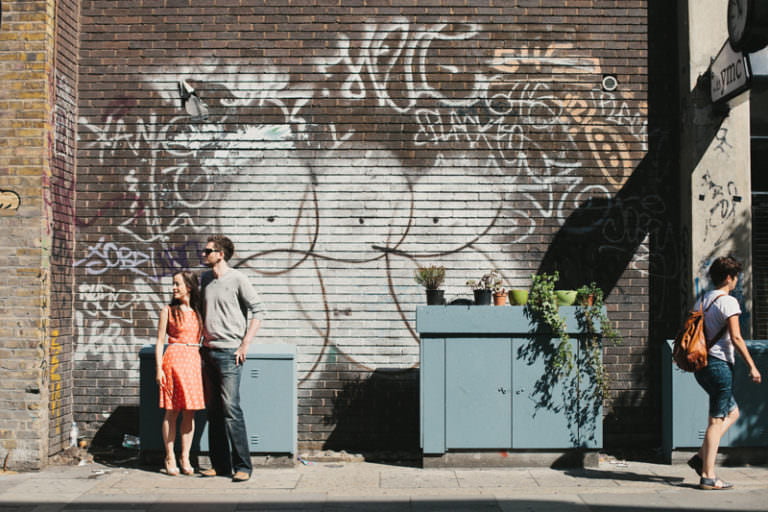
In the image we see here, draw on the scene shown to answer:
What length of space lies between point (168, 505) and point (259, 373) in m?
1.57

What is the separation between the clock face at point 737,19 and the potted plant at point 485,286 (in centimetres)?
321

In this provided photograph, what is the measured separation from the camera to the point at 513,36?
26.3ft

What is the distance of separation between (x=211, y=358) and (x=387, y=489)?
2.01m

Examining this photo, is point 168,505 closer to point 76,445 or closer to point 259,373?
point 259,373

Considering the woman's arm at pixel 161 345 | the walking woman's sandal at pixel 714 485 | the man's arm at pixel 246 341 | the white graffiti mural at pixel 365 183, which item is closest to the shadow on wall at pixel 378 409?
the white graffiti mural at pixel 365 183

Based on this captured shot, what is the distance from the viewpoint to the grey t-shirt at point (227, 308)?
6.72m

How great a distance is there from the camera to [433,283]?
730 cm

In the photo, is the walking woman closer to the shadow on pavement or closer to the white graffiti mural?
the shadow on pavement

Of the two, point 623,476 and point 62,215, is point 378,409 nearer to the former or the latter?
point 623,476

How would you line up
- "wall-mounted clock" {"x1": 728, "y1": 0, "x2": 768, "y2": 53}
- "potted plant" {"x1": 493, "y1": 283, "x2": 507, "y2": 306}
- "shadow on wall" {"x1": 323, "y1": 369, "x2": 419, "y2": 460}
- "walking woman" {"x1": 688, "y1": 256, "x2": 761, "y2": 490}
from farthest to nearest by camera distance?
1. "shadow on wall" {"x1": 323, "y1": 369, "x2": 419, "y2": 460}
2. "potted plant" {"x1": 493, "y1": 283, "x2": 507, "y2": 306}
3. "wall-mounted clock" {"x1": 728, "y1": 0, "x2": 768, "y2": 53}
4. "walking woman" {"x1": 688, "y1": 256, "x2": 761, "y2": 490}

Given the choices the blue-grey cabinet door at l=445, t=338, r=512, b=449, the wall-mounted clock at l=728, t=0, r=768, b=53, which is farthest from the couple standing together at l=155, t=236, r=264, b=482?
the wall-mounted clock at l=728, t=0, r=768, b=53

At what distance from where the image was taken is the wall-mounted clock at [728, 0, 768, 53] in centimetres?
647

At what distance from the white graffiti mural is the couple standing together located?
116cm

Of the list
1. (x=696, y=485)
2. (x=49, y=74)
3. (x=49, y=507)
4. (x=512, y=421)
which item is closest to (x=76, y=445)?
(x=49, y=507)
